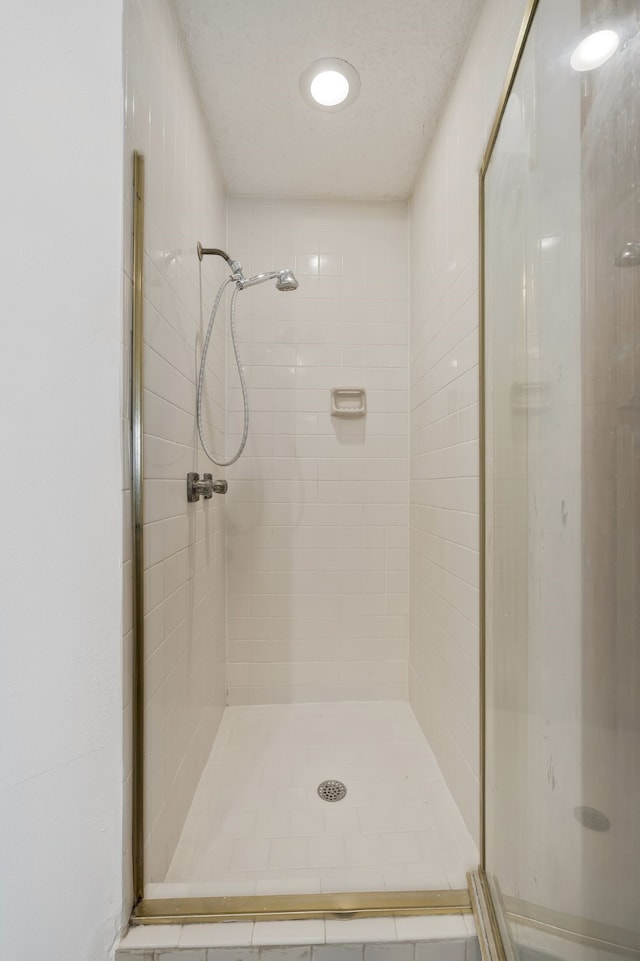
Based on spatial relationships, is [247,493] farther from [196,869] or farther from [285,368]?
[196,869]

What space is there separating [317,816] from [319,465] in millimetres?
1250

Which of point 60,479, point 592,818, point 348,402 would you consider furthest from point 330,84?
point 592,818

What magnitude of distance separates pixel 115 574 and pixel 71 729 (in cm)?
30

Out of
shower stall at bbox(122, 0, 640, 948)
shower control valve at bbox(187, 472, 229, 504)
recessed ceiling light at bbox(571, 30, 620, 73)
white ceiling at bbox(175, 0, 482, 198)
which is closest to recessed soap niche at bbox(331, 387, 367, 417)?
shower stall at bbox(122, 0, 640, 948)

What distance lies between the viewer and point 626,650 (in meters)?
0.51

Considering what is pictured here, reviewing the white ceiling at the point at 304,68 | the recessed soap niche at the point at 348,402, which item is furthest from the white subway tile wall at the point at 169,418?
the recessed soap niche at the point at 348,402

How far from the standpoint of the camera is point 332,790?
1.29 m

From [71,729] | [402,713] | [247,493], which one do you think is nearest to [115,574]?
[71,729]

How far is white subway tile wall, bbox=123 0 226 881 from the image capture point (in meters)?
0.90

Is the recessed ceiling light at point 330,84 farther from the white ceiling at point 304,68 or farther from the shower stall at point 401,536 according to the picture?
the shower stall at point 401,536

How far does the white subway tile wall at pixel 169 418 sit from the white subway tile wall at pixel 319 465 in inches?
13.9

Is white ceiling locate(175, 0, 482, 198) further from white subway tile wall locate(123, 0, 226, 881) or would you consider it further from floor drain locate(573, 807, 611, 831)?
floor drain locate(573, 807, 611, 831)

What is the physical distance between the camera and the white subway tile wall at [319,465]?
6.10ft

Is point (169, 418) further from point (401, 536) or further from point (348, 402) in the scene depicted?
point (401, 536)
